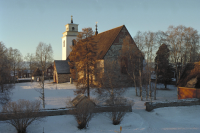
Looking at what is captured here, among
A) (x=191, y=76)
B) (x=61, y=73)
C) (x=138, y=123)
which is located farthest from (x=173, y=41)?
(x=61, y=73)

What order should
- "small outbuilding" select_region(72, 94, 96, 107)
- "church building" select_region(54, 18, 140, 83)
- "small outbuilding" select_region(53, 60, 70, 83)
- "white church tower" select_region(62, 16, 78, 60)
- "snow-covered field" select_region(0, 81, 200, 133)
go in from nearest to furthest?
"snow-covered field" select_region(0, 81, 200, 133) → "small outbuilding" select_region(72, 94, 96, 107) → "church building" select_region(54, 18, 140, 83) → "small outbuilding" select_region(53, 60, 70, 83) → "white church tower" select_region(62, 16, 78, 60)

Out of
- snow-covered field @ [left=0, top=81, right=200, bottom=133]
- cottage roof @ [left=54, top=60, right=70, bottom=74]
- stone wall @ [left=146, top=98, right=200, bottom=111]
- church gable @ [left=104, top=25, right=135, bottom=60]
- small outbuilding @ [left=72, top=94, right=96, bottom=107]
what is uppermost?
church gable @ [left=104, top=25, right=135, bottom=60]

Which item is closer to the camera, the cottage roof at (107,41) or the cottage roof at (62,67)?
the cottage roof at (107,41)

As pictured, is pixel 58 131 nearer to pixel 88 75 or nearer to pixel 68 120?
pixel 68 120

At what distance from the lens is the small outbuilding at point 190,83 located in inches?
754

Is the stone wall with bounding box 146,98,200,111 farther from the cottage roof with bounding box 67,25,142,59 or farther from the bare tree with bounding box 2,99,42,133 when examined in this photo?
the cottage roof with bounding box 67,25,142,59

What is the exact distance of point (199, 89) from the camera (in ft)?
61.8

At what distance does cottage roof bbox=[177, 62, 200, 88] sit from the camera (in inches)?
755

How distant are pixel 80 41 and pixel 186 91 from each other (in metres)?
12.8

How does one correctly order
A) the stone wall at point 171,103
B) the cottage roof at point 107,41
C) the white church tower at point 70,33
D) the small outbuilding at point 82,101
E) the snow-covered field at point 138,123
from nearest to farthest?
1. the snow-covered field at point 138,123
2. the small outbuilding at point 82,101
3. the stone wall at point 171,103
4. the cottage roof at point 107,41
5. the white church tower at point 70,33

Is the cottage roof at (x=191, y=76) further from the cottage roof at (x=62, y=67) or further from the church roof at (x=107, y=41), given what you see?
the cottage roof at (x=62, y=67)

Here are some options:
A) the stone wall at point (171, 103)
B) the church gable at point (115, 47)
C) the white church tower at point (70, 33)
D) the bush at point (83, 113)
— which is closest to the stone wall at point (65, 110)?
the bush at point (83, 113)

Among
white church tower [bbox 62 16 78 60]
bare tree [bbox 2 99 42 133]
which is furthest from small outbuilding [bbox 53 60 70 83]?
bare tree [bbox 2 99 42 133]

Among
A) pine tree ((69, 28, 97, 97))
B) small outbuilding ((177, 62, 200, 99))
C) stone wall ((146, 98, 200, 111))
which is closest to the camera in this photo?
stone wall ((146, 98, 200, 111))
